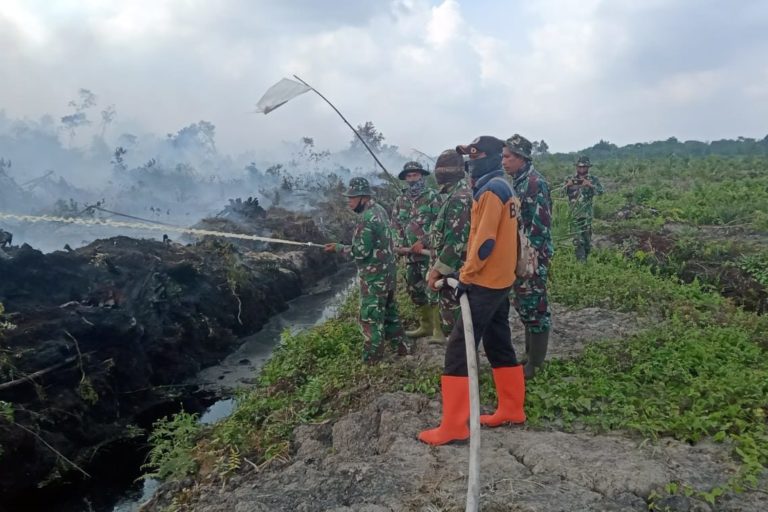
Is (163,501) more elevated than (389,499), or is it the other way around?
(389,499)

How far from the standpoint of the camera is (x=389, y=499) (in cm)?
329

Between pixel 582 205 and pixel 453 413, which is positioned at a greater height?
pixel 582 205

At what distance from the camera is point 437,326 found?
6402 mm

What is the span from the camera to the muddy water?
550 cm

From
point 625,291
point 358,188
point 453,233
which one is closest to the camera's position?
point 453,233

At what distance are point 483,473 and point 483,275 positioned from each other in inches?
47.9

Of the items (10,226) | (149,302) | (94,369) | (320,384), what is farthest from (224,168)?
(320,384)

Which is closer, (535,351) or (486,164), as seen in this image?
(486,164)

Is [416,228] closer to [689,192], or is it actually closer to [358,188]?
[358,188]

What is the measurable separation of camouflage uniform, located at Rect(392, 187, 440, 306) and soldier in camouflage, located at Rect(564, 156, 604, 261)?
4578 mm

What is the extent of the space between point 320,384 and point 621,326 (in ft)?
11.5

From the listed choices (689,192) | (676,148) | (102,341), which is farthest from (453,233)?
(676,148)

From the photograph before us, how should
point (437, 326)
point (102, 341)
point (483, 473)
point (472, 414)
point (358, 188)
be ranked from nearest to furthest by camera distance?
point (472, 414), point (483, 473), point (358, 188), point (437, 326), point (102, 341)

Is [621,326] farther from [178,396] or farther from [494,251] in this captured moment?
[178,396]
